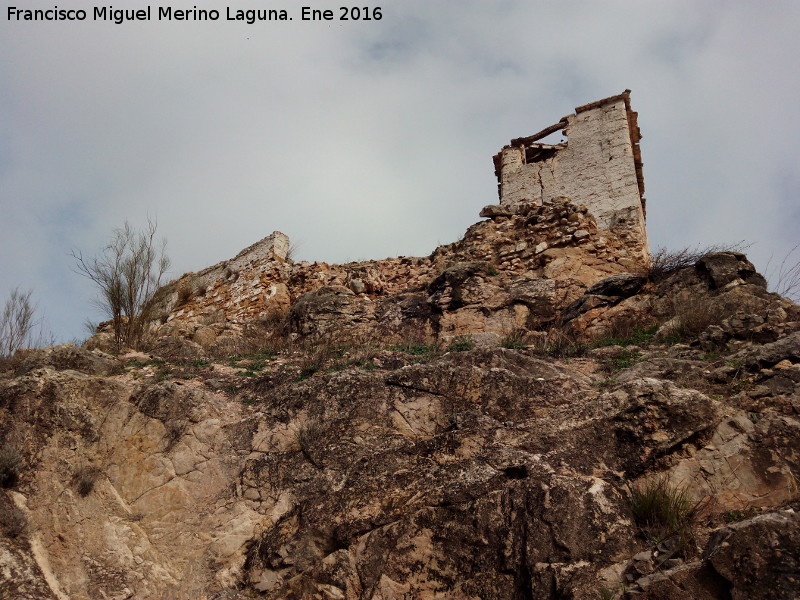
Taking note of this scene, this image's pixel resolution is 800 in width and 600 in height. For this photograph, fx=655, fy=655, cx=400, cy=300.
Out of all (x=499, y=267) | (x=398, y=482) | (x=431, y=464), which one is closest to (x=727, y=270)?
(x=499, y=267)

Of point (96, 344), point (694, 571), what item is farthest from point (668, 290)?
point (96, 344)

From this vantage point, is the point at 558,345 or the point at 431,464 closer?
the point at 431,464

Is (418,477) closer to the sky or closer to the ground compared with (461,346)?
closer to the ground

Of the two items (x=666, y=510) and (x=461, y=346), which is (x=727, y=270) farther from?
(x=666, y=510)

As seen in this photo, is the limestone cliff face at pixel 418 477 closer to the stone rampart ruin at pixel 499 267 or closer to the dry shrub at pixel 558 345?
the dry shrub at pixel 558 345

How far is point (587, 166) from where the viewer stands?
14.3 metres

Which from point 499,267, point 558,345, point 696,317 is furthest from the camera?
point 499,267

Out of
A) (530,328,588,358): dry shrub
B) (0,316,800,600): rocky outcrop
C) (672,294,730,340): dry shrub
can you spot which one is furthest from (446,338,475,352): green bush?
(672,294,730,340): dry shrub

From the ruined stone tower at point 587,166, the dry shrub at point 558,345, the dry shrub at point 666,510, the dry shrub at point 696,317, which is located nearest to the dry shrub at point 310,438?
the dry shrub at point 666,510

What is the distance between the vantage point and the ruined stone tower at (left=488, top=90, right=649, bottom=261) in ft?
44.7

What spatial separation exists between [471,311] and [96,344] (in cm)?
633

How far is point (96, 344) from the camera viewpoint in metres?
11.1

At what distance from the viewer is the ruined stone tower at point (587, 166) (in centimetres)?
1361

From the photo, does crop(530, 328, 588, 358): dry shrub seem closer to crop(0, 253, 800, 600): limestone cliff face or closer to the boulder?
crop(0, 253, 800, 600): limestone cliff face
